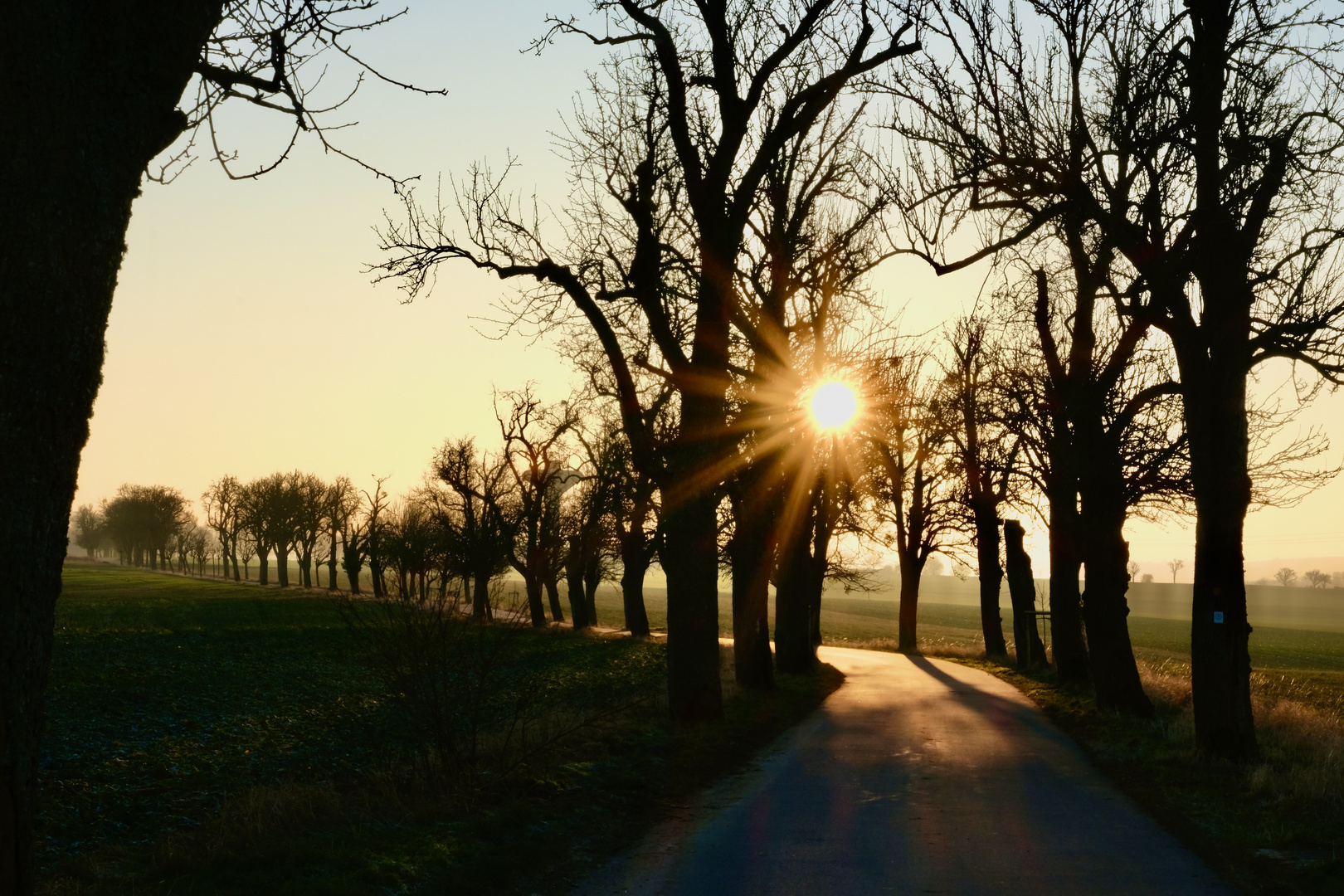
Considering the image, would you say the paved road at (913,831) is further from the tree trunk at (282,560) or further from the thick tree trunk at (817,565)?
the tree trunk at (282,560)

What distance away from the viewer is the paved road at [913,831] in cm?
698

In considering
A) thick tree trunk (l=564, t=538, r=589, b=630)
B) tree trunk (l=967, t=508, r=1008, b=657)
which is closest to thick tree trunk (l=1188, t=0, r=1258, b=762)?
tree trunk (l=967, t=508, r=1008, b=657)

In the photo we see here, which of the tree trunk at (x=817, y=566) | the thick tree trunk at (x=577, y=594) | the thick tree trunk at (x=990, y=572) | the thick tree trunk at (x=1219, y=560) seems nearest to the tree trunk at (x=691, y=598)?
the thick tree trunk at (x=1219, y=560)

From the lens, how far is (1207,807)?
31.1 feet

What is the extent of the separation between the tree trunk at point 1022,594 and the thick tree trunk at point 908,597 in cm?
1090

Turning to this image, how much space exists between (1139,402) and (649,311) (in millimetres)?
8559

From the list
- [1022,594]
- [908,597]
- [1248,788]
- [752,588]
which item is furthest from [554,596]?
[1248,788]

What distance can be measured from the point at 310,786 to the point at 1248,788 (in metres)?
9.26

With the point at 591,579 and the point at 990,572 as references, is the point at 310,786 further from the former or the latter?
the point at 591,579

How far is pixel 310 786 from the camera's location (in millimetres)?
10656

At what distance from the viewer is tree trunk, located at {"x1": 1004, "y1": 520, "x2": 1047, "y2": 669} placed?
28.8m

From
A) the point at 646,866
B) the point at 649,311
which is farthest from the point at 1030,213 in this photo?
the point at 646,866

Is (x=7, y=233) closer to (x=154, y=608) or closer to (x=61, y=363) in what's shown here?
(x=61, y=363)

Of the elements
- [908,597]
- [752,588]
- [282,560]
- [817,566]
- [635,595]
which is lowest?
[282,560]
